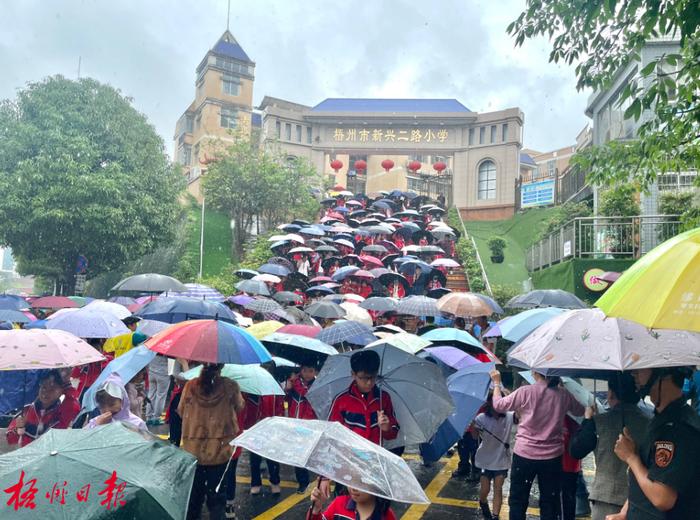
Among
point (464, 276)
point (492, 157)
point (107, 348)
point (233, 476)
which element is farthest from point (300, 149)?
point (233, 476)

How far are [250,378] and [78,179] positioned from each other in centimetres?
1702

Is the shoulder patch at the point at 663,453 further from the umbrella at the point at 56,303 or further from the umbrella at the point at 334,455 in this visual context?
the umbrella at the point at 56,303

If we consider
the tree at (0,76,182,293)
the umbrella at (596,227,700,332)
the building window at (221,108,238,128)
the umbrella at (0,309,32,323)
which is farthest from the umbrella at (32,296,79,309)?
the building window at (221,108,238,128)

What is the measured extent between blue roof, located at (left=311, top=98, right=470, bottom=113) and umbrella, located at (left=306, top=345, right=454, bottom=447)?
3698 centimetres

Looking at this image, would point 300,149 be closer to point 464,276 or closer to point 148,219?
point 148,219

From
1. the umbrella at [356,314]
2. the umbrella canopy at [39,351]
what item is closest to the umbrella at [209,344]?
the umbrella canopy at [39,351]

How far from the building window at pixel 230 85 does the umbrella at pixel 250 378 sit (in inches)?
1578

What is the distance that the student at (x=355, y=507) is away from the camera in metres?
2.90

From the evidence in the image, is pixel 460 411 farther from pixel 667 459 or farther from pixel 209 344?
pixel 667 459

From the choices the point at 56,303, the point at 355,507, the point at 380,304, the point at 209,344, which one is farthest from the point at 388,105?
the point at 355,507

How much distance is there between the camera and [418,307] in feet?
32.6

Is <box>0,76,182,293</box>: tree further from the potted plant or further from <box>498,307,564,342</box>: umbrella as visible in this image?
<box>498,307,564,342</box>: umbrella

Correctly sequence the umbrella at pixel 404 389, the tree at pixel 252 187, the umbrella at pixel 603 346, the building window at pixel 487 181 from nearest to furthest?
the umbrella at pixel 603 346 → the umbrella at pixel 404 389 → the tree at pixel 252 187 → the building window at pixel 487 181

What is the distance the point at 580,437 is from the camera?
3928 millimetres
